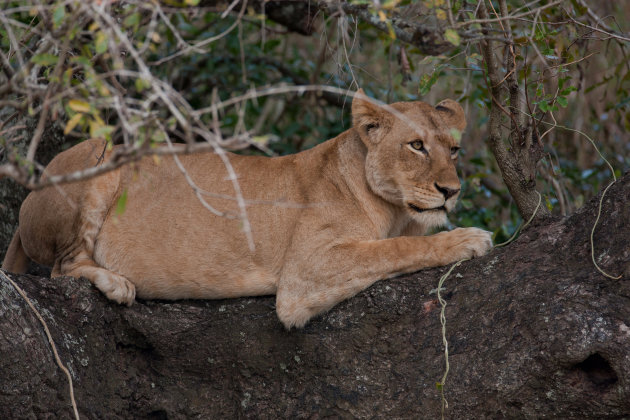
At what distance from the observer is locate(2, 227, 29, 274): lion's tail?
16.4 feet

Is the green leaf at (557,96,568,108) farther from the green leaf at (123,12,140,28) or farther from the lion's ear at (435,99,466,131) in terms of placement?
the green leaf at (123,12,140,28)

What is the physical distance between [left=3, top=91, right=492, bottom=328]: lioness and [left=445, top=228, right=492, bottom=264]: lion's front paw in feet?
0.03

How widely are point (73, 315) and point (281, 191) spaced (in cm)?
139

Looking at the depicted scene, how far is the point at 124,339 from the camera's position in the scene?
404 cm

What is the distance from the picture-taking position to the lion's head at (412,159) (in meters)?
4.16

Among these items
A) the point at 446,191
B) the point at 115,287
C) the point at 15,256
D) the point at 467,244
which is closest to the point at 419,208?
the point at 446,191

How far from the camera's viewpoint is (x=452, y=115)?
4648mm

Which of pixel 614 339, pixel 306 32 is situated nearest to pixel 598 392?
pixel 614 339

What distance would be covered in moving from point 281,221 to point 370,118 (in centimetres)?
80

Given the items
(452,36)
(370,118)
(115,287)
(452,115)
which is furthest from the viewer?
(452,115)

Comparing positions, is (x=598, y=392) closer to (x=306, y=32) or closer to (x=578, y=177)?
(x=306, y=32)

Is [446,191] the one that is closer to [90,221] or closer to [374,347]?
[374,347]

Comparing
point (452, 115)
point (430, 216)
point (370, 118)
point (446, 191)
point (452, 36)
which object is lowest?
point (430, 216)

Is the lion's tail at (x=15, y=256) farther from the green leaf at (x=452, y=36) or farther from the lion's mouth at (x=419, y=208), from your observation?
the green leaf at (x=452, y=36)
